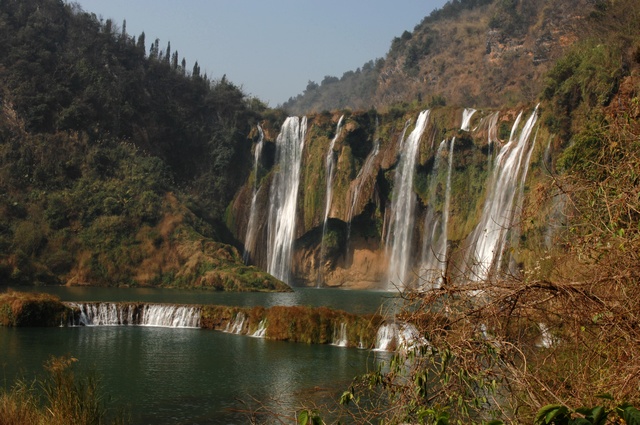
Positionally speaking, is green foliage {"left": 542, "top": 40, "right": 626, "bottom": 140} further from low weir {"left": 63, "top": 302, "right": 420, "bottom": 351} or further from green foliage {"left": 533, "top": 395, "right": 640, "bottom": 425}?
green foliage {"left": 533, "top": 395, "right": 640, "bottom": 425}

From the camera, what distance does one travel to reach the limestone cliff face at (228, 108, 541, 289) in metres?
45.7

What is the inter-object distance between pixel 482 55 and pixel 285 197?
32519 millimetres

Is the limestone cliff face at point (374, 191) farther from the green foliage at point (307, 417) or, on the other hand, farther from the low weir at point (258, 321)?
the green foliage at point (307, 417)

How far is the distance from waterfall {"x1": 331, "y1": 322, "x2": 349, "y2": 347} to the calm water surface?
0.72 m

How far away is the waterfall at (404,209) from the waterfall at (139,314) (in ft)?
80.7

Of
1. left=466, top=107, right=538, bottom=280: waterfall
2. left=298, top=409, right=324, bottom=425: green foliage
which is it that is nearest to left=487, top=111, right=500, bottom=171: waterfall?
left=466, top=107, right=538, bottom=280: waterfall

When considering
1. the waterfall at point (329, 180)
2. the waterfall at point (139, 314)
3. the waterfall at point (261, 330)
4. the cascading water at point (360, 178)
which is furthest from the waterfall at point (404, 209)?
the waterfall at point (261, 330)

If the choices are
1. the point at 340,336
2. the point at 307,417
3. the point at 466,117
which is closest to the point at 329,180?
the point at 466,117

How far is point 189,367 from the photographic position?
1720 centimetres

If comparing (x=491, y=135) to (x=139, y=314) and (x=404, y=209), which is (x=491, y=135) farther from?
(x=139, y=314)

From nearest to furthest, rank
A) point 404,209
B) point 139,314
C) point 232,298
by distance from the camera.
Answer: point 139,314
point 232,298
point 404,209

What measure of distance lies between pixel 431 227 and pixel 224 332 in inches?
1031

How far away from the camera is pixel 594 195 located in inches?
246

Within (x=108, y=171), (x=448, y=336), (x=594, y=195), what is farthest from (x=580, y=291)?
(x=108, y=171)
